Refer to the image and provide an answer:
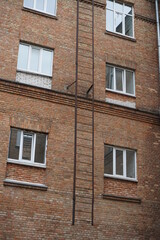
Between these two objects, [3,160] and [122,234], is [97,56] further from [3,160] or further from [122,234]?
[122,234]

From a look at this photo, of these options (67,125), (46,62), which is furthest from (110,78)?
(67,125)

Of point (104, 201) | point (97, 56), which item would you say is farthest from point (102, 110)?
point (104, 201)

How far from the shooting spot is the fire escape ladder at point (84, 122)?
13.3 m

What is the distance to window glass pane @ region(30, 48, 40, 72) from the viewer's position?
14.6 meters

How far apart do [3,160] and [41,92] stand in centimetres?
288

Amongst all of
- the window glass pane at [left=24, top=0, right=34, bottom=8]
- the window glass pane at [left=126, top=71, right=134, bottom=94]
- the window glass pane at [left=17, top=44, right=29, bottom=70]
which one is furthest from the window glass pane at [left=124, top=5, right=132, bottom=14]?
the window glass pane at [left=17, top=44, right=29, bottom=70]

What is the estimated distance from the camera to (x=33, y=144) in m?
13.5

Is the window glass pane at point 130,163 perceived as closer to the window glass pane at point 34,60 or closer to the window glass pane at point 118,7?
the window glass pane at point 34,60

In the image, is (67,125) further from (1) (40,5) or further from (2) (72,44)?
(1) (40,5)

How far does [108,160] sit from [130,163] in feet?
3.25

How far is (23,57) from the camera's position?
14.6 metres

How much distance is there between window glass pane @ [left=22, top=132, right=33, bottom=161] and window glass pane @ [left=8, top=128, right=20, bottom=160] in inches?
9.6

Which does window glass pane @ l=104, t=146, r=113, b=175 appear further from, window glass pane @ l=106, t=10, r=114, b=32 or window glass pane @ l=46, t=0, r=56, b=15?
window glass pane @ l=46, t=0, r=56, b=15

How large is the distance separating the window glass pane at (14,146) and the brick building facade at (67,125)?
0.03m
